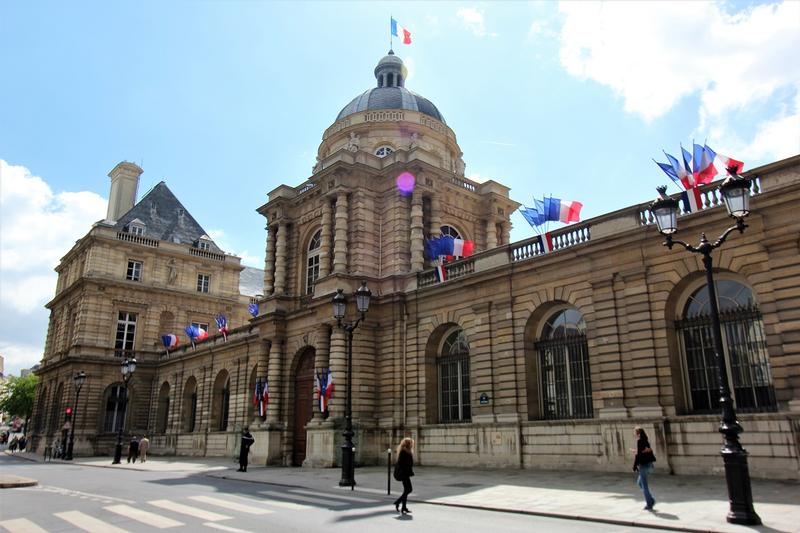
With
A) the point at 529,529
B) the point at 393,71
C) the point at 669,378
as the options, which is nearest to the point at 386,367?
the point at 669,378

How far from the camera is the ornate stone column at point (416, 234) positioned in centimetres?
2825

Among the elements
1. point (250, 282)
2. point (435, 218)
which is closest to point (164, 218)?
point (250, 282)

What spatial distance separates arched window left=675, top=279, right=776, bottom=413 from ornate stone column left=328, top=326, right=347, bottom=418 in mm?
13539

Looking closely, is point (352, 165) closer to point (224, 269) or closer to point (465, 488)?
point (465, 488)

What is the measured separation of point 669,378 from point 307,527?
12399mm

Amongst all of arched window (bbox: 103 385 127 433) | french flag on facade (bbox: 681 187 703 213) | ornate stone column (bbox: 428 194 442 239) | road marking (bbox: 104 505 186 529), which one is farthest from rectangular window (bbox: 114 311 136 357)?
french flag on facade (bbox: 681 187 703 213)

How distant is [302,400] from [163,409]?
24.4 metres

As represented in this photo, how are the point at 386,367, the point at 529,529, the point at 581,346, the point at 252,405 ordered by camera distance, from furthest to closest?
the point at 252,405 → the point at 386,367 → the point at 581,346 → the point at 529,529

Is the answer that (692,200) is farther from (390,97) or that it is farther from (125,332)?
(125,332)

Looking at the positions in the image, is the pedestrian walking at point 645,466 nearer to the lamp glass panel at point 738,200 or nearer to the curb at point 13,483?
the lamp glass panel at point 738,200

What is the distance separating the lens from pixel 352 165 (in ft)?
97.3

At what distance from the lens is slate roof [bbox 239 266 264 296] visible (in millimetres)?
60134

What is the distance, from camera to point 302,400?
2995 cm

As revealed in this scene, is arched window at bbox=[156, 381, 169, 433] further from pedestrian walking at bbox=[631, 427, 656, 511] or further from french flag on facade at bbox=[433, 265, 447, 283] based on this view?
pedestrian walking at bbox=[631, 427, 656, 511]
